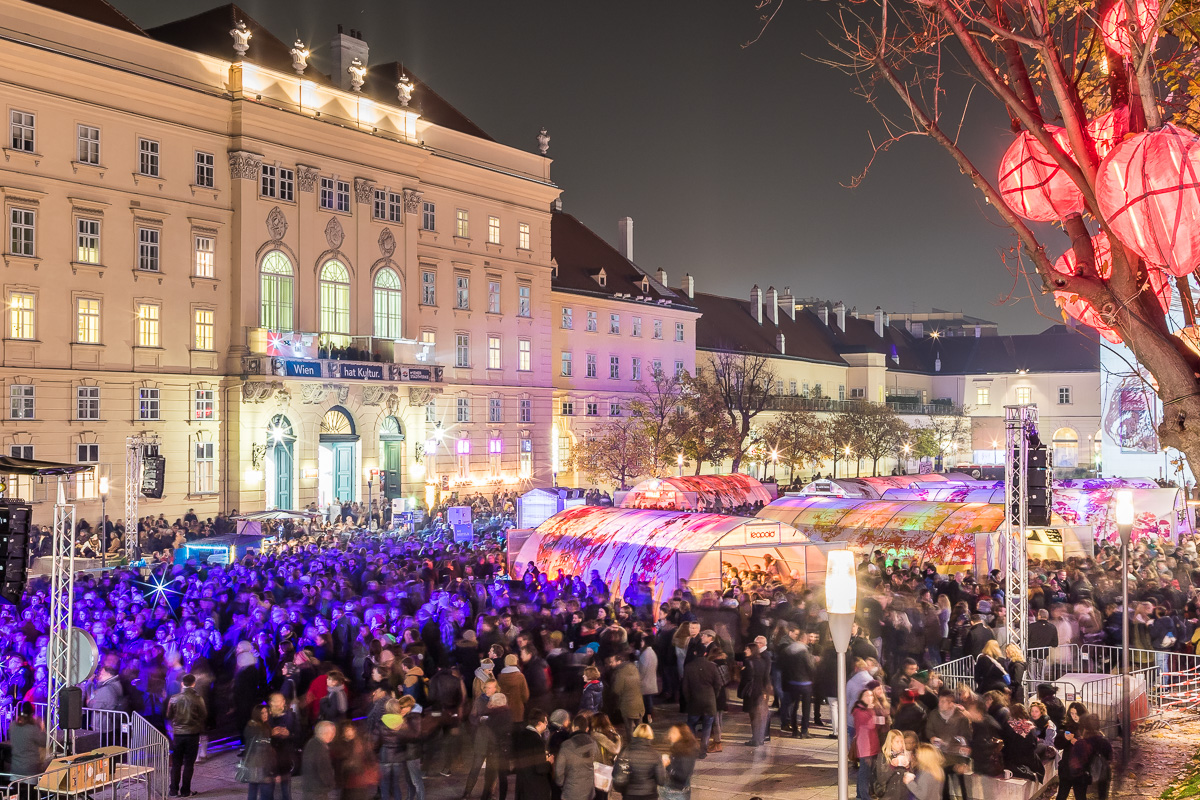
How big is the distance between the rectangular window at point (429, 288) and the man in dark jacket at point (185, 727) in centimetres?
3985

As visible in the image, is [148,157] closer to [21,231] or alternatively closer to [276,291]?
[21,231]

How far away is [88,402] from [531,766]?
3310 centimetres

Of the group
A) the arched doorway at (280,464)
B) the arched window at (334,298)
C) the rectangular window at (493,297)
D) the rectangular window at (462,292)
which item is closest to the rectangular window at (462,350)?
the rectangular window at (462,292)

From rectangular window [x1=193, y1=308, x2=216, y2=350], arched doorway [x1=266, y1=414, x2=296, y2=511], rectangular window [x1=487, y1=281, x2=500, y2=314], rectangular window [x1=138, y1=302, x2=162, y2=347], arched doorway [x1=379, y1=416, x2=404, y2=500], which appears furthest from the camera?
rectangular window [x1=487, y1=281, x2=500, y2=314]

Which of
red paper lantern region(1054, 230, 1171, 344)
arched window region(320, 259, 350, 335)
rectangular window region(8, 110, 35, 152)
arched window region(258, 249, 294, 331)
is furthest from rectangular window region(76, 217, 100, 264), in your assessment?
red paper lantern region(1054, 230, 1171, 344)

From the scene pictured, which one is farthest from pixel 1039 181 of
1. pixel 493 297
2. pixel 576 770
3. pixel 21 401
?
pixel 493 297

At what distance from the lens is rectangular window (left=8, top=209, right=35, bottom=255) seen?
36.6 m

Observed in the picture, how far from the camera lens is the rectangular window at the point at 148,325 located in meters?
39.9

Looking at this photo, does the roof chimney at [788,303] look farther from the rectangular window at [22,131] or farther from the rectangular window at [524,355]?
the rectangular window at [22,131]

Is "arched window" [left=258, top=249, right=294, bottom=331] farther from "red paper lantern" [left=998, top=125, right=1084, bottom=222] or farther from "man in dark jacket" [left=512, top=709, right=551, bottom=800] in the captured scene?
"red paper lantern" [left=998, top=125, right=1084, bottom=222]

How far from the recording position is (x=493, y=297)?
55.4m

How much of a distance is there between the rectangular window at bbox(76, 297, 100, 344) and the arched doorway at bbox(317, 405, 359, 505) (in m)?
9.47

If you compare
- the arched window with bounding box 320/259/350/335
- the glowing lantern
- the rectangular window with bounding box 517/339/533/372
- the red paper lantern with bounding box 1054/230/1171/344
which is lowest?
the red paper lantern with bounding box 1054/230/1171/344

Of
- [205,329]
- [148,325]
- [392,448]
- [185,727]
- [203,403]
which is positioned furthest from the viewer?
[392,448]
